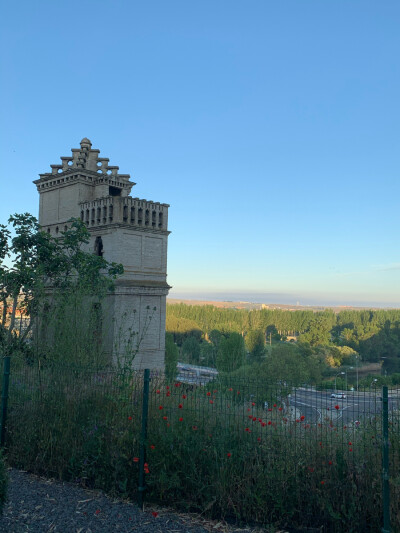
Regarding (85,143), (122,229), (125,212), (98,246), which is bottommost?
(98,246)

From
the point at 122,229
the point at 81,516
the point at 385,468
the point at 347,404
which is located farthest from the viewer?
the point at 122,229

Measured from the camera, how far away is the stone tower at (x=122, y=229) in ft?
A: 82.3

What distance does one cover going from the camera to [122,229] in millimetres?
25156

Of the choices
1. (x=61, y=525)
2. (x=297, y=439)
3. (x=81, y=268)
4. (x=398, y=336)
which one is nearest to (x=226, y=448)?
(x=297, y=439)

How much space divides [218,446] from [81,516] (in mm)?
2212

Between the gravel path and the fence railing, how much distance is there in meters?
0.25

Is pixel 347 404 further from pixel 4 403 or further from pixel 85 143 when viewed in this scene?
pixel 85 143

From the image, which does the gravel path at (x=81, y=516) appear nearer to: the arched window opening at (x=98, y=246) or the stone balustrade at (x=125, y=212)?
the stone balustrade at (x=125, y=212)

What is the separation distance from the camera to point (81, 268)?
59.9 ft

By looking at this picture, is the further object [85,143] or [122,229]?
[85,143]

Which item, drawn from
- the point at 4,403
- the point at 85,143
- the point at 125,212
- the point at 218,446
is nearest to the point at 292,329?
the point at 85,143

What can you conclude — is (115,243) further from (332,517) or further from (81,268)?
(332,517)

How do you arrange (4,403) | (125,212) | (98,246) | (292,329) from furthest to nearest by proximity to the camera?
(292,329), (98,246), (125,212), (4,403)

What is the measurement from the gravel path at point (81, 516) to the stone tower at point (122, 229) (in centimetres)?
1580
